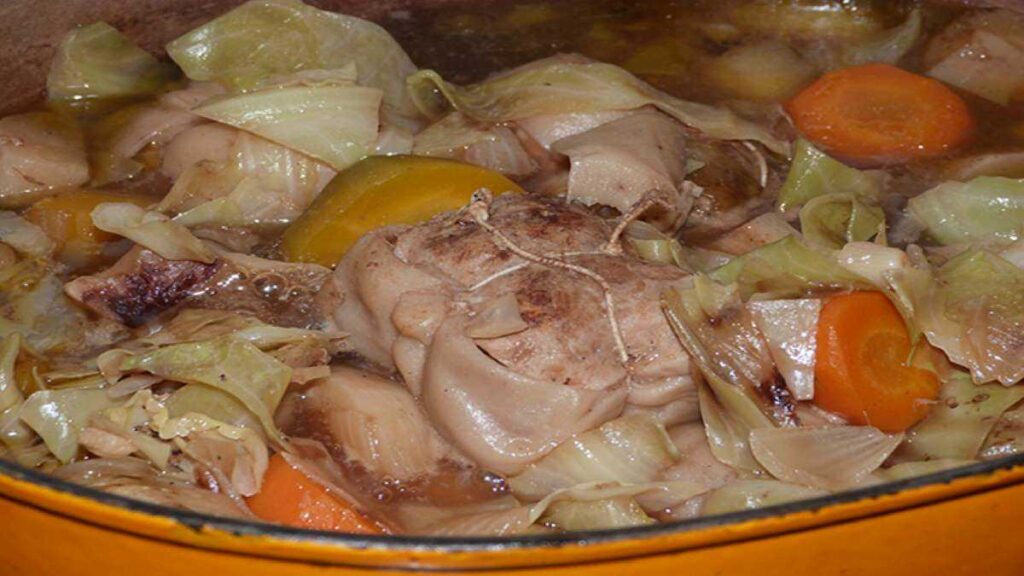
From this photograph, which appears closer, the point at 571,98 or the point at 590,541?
the point at 590,541

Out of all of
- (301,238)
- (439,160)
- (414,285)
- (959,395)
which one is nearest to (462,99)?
(439,160)

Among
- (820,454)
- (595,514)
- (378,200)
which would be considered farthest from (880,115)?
(595,514)

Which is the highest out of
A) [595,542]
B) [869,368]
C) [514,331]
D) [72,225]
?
[595,542]

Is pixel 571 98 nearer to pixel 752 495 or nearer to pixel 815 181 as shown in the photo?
pixel 815 181

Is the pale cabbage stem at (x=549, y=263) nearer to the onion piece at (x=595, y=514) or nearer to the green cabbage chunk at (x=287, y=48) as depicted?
the onion piece at (x=595, y=514)

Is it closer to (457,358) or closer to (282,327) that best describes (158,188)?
(282,327)

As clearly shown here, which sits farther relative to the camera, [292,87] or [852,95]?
[852,95]

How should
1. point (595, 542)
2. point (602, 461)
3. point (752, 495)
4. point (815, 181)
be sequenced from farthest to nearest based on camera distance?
point (815, 181), point (602, 461), point (752, 495), point (595, 542)
